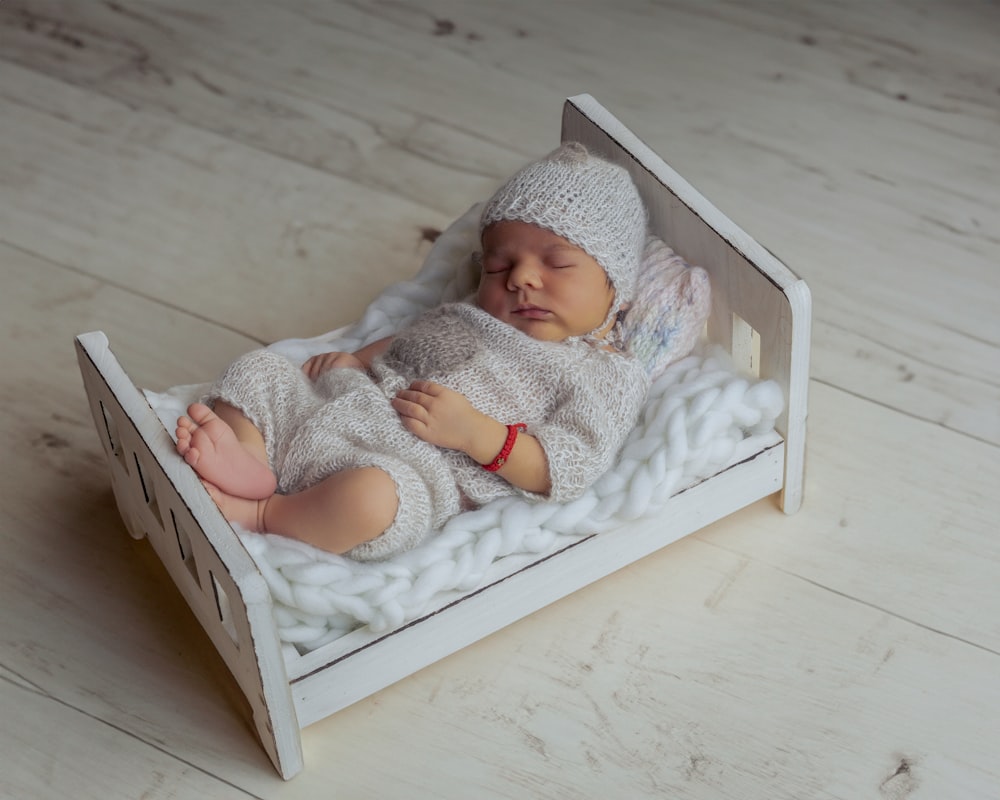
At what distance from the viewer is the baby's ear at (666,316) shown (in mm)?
1312

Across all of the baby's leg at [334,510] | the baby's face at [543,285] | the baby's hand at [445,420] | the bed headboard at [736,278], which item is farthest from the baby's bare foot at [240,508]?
the bed headboard at [736,278]

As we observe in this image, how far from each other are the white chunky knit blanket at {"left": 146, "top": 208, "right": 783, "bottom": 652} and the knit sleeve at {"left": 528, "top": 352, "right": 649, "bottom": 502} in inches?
0.8

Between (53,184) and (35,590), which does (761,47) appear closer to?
(53,184)

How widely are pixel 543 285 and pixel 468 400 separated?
13 cm

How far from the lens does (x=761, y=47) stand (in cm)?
200

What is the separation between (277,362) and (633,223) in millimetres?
363

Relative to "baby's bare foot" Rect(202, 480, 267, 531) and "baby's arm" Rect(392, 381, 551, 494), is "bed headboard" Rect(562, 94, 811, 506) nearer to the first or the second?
"baby's arm" Rect(392, 381, 551, 494)

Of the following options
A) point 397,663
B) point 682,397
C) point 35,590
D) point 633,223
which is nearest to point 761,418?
point 682,397

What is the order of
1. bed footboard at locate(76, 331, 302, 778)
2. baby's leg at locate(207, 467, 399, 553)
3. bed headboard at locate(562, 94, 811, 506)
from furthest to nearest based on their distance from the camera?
bed headboard at locate(562, 94, 811, 506), baby's leg at locate(207, 467, 399, 553), bed footboard at locate(76, 331, 302, 778)

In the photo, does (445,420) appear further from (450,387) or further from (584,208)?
(584,208)

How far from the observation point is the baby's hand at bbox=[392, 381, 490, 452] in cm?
118

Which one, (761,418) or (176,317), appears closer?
(761,418)

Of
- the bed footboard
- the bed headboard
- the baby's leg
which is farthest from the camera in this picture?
the bed headboard

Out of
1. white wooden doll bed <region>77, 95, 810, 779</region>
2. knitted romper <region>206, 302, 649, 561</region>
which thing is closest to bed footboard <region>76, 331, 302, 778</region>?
white wooden doll bed <region>77, 95, 810, 779</region>
